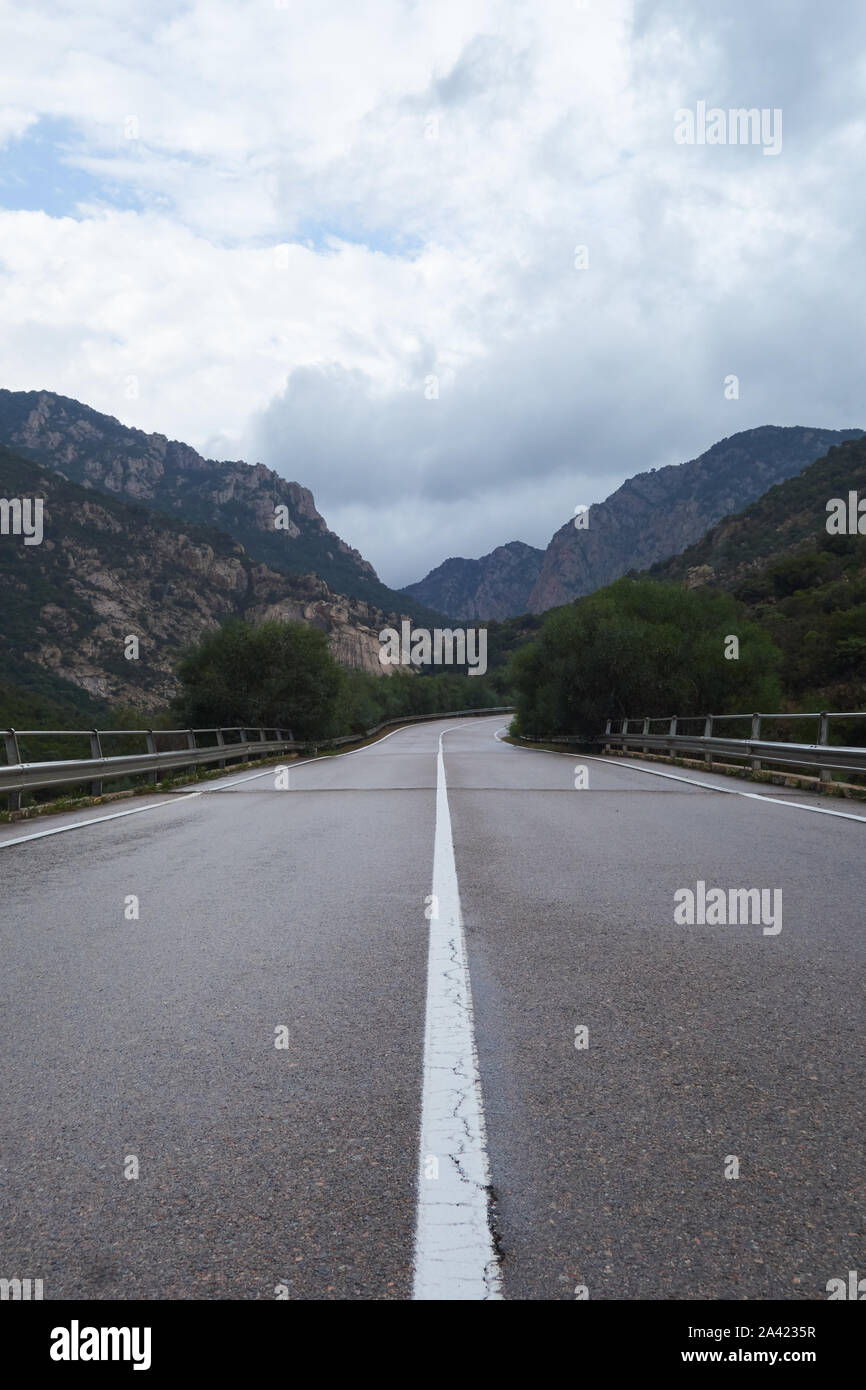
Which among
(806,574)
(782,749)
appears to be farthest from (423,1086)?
(806,574)

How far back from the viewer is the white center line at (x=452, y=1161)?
2.07 meters

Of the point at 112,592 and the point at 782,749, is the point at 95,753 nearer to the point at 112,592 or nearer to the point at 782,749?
the point at 782,749

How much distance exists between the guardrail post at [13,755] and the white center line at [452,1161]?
8.64m

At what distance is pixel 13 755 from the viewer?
1170 cm

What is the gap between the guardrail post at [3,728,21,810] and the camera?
37.9ft

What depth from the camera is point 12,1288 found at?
2.10 m

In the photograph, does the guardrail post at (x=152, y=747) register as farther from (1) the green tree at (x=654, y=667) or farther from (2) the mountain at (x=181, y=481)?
(2) the mountain at (x=181, y=481)

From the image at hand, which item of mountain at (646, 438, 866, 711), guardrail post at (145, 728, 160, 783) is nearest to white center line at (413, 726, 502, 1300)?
guardrail post at (145, 728, 160, 783)

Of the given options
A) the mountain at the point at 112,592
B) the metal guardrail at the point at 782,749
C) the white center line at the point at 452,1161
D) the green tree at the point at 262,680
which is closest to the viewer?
the white center line at the point at 452,1161

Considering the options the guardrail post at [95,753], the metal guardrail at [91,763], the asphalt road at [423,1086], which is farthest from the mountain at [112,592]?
the asphalt road at [423,1086]

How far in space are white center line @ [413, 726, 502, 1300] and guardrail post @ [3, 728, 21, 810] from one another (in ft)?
28.4

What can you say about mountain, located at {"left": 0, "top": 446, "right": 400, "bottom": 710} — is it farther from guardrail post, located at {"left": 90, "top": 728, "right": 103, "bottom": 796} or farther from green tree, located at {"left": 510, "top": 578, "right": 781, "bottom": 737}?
guardrail post, located at {"left": 90, "top": 728, "right": 103, "bottom": 796}

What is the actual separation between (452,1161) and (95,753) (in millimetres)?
13103

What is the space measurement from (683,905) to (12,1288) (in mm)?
4674
